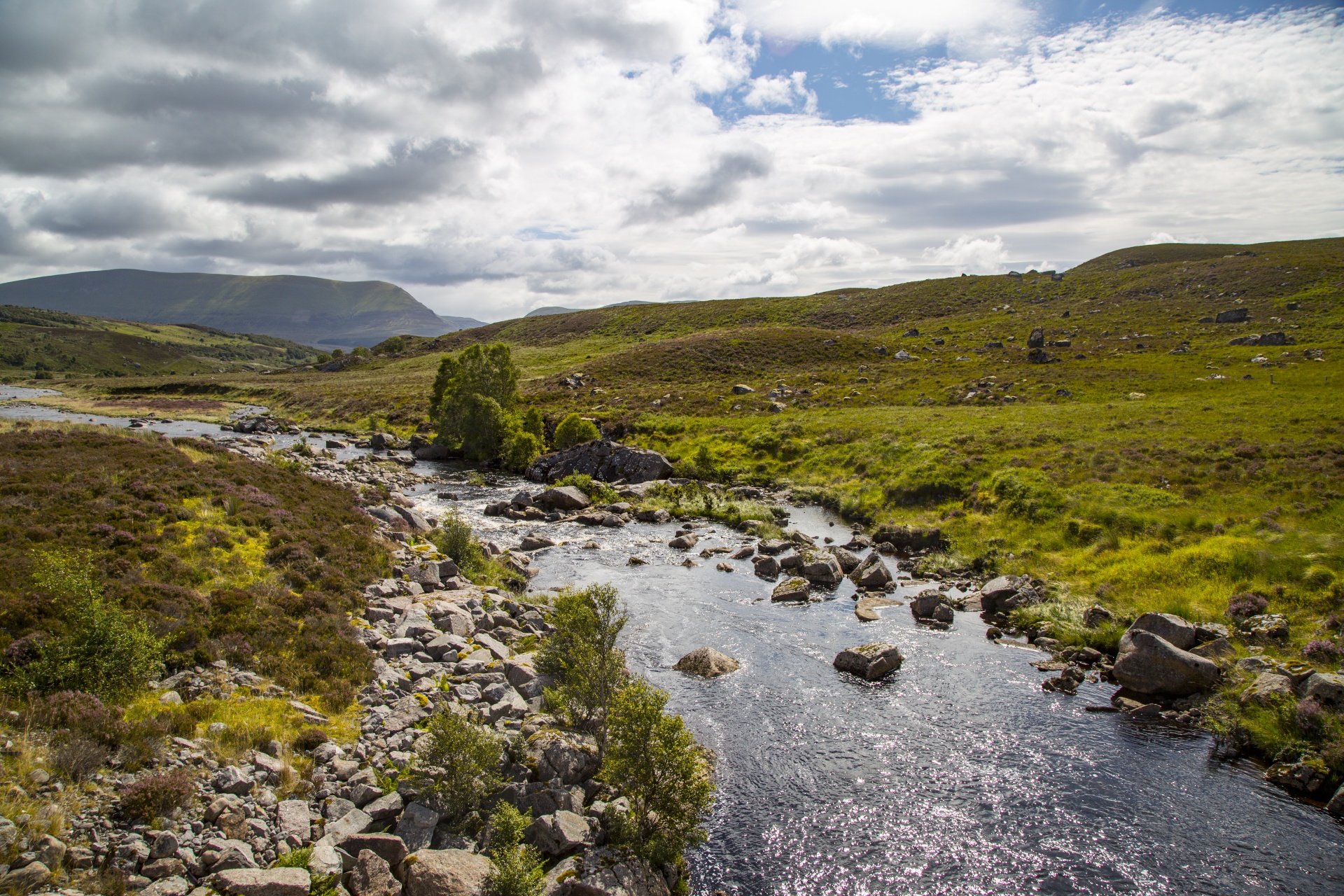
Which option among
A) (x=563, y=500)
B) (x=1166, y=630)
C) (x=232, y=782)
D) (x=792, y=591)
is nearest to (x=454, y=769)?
(x=232, y=782)

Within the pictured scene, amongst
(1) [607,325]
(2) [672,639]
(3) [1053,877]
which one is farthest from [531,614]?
(1) [607,325]

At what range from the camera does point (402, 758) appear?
1570 centimetres

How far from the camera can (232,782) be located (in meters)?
13.0

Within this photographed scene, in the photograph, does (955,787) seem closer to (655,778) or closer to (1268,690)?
(655,778)

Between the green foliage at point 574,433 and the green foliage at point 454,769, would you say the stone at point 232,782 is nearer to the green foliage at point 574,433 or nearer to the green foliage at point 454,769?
the green foliage at point 454,769

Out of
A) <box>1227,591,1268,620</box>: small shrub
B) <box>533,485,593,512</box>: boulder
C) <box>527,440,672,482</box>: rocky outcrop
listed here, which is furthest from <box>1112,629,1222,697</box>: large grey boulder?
<box>527,440,672,482</box>: rocky outcrop

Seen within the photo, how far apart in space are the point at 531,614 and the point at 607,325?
177869 mm

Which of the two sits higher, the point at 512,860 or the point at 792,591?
the point at 512,860

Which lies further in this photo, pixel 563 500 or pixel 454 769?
pixel 563 500

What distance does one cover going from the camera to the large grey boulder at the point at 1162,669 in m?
21.0

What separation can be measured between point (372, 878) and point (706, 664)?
14116mm

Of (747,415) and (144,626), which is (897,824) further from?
(747,415)

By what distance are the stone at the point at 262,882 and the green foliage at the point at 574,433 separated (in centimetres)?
6114

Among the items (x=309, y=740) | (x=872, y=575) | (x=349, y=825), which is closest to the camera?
(x=349, y=825)
